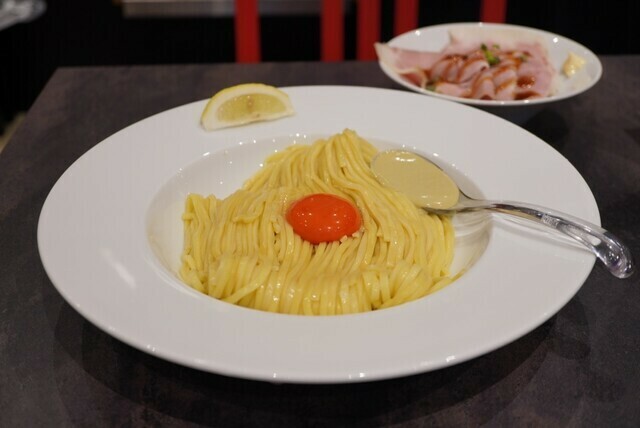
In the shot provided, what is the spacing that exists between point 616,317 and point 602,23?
12.7 ft

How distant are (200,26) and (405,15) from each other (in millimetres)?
1919

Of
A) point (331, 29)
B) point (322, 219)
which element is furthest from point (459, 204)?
point (331, 29)

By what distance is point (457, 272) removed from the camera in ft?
5.66

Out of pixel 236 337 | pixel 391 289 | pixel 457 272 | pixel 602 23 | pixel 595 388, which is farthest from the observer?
pixel 602 23

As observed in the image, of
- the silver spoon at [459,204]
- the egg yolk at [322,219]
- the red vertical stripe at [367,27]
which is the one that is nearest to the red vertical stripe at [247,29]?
the red vertical stripe at [367,27]

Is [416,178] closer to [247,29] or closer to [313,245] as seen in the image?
[313,245]

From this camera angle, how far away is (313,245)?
1739 millimetres

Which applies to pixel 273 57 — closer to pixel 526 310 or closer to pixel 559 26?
pixel 559 26

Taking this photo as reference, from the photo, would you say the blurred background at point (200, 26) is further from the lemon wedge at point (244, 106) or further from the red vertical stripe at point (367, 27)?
the lemon wedge at point (244, 106)

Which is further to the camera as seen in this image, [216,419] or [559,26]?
[559,26]

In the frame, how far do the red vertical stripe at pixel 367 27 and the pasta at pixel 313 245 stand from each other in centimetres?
157

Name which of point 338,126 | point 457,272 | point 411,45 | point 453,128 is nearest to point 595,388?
point 457,272

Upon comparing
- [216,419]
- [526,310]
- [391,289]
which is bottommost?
[216,419]

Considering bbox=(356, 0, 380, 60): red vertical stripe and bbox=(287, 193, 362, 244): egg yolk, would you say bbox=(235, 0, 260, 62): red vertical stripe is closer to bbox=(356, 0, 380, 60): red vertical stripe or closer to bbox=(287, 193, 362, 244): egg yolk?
bbox=(356, 0, 380, 60): red vertical stripe
